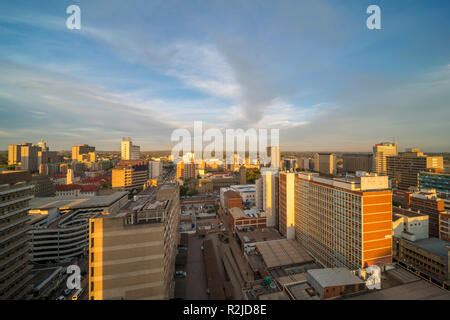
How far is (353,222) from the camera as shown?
10.8 m

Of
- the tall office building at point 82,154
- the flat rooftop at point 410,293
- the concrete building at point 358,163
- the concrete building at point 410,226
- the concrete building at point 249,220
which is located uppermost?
the tall office building at point 82,154

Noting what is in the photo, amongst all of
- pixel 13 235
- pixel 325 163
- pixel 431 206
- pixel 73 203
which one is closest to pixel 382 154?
pixel 325 163

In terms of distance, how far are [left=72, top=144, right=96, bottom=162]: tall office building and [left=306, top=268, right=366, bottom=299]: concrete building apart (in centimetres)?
6680

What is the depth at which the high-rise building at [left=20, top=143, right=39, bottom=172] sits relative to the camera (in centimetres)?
4097

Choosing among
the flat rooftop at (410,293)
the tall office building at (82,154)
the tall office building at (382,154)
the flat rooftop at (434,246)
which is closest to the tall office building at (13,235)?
the flat rooftop at (410,293)

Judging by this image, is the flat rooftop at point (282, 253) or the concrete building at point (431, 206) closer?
the flat rooftop at point (282, 253)

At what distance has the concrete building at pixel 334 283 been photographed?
8266 mm

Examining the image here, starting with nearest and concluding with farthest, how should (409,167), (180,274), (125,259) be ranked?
(125,259), (180,274), (409,167)

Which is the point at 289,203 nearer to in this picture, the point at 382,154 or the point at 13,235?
the point at 13,235

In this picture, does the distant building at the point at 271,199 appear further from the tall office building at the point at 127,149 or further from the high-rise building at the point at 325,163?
the tall office building at the point at 127,149

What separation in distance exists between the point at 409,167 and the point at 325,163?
23.0 meters

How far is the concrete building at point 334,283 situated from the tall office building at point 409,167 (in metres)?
31.0
